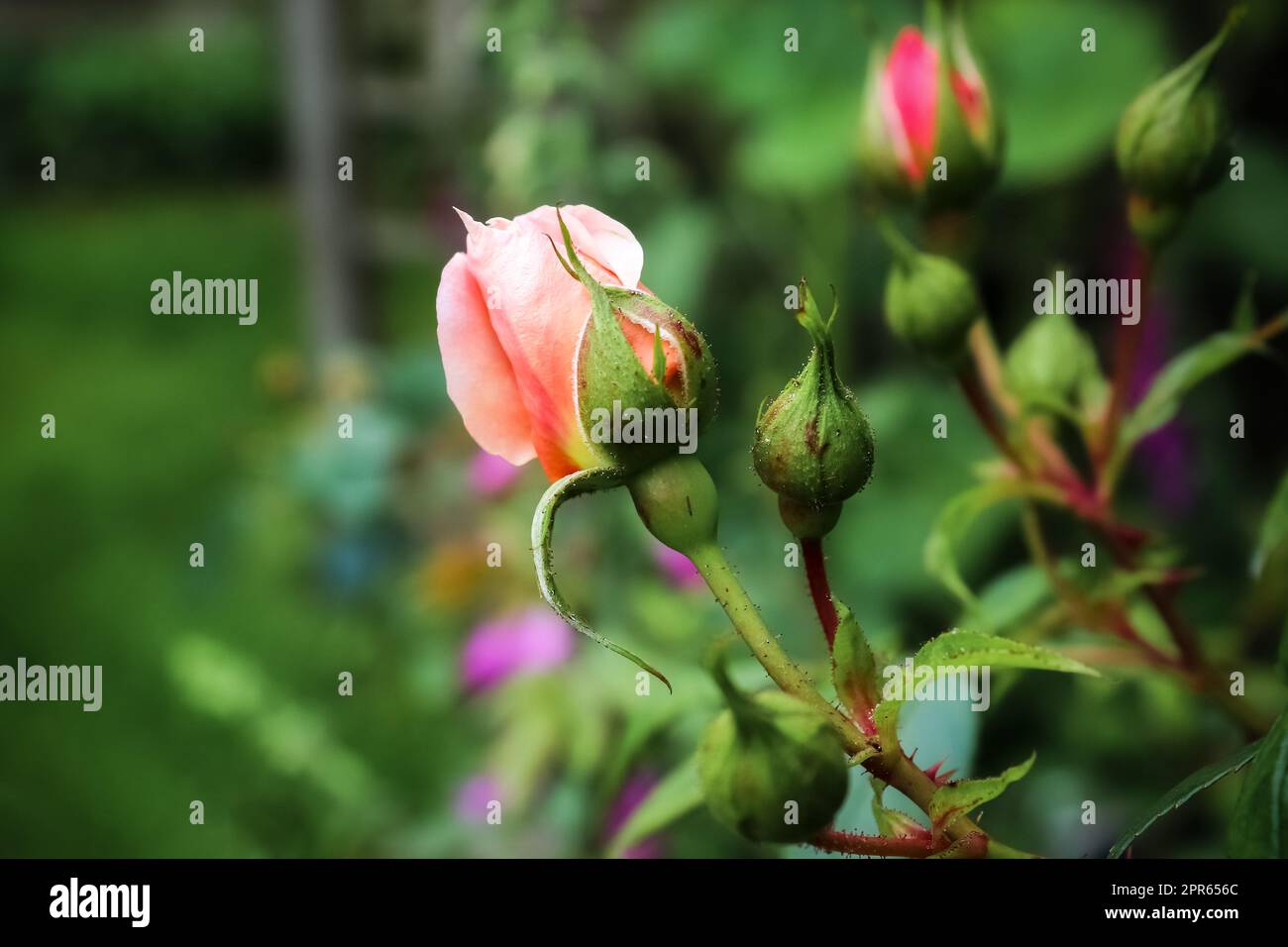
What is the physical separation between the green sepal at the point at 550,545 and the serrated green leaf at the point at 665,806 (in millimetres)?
136

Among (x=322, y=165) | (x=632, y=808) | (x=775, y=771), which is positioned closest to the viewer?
(x=775, y=771)

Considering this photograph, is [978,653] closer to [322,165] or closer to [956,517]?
[956,517]

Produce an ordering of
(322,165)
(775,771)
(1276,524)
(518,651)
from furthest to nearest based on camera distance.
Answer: (322,165) → (518,651) → (1276,524) → (775,771)

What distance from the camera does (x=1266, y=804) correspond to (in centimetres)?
34

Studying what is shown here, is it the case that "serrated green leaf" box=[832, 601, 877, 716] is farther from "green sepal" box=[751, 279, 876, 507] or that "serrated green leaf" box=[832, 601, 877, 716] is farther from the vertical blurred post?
the vertical blurred post

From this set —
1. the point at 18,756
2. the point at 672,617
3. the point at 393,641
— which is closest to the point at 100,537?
the point at 18,756

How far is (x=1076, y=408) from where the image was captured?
0.61m

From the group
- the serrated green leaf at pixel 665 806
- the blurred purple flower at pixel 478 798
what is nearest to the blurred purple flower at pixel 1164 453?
the blurred purple flower at pixel 478 798

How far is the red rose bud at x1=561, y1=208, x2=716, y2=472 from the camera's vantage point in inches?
14.4

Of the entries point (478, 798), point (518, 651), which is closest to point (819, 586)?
point (518, 651)

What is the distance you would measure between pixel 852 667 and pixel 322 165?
2.32 metres

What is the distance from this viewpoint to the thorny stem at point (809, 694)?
368 mm

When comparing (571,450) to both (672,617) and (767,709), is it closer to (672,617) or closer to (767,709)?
(767,709)
